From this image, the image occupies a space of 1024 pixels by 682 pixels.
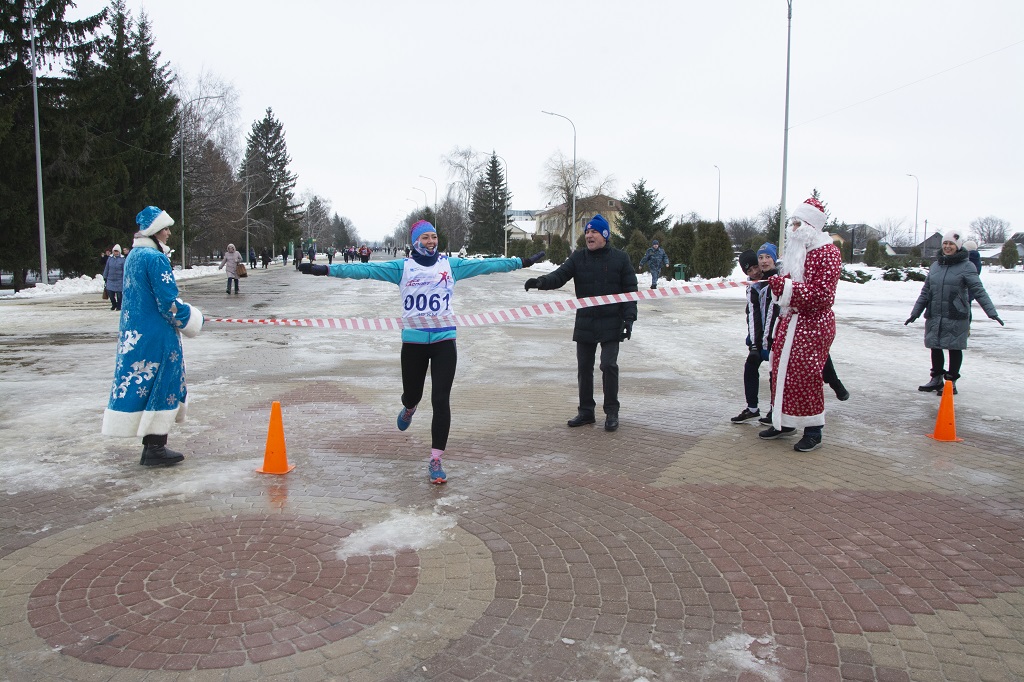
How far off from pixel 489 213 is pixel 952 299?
88962 millimetres

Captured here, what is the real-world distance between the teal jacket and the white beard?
2.31 meters

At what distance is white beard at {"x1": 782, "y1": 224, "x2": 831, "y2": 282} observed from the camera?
20.5ft

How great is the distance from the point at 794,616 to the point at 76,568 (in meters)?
3.71

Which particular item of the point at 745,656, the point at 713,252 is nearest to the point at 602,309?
the point at 745,656

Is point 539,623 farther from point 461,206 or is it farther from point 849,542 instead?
point 461,206

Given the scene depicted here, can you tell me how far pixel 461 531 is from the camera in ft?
15.1

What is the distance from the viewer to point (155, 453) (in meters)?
5.83

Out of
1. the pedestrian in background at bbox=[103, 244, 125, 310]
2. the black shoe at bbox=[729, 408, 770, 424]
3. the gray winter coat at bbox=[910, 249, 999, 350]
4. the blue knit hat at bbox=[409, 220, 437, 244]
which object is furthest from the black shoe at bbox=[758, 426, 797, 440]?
the pedestrian in background at bbox=[103, 244, 125, 310]

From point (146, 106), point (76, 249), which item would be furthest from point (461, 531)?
point (146, 106)

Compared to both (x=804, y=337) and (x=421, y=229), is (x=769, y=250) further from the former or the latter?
(x=421, y=229)

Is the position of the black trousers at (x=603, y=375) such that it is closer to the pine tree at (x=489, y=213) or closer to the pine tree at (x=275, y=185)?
the pine tree at (x=275, y=185)

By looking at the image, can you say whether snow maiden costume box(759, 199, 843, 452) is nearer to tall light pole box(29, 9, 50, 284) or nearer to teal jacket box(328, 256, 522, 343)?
teal jacket box(328, 256, 522, 343)

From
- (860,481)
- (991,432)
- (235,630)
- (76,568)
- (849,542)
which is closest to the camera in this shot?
(235,630)

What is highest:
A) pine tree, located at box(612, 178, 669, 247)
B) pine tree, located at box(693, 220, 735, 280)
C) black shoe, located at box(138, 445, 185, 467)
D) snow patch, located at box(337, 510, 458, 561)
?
pine tree, located at box(612, 178, 669, 247)
